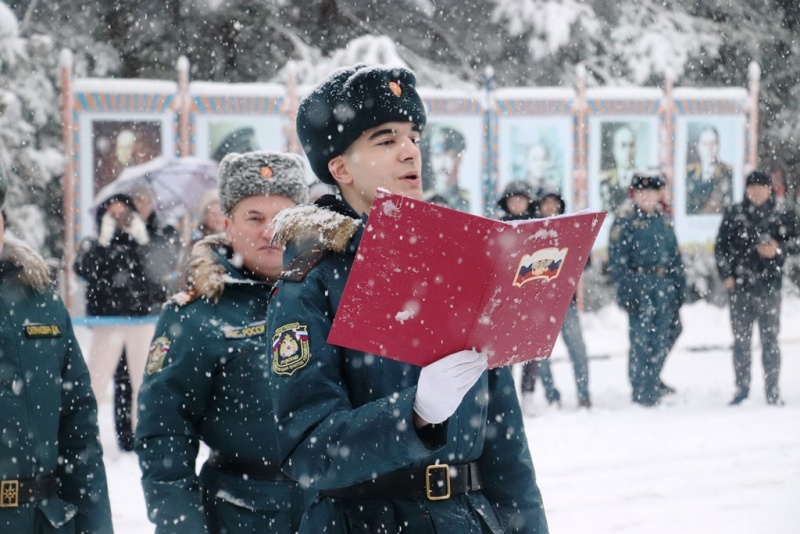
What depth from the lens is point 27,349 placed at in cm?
292

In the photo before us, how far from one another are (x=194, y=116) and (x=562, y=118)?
4739 mm

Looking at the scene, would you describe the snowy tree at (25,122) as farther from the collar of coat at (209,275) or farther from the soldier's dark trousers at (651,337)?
the collar of coat at (209,275)

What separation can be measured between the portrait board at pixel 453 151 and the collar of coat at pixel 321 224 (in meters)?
11.5

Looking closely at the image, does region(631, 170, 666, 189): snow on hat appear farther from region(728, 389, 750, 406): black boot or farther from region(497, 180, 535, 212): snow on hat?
region(728, 389, 750, 406): black boot

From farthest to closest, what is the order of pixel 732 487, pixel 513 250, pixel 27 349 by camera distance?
pixel 732 487 → pixel 27 349 → pixel 513 250

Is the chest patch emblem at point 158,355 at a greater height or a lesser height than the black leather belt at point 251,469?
greater

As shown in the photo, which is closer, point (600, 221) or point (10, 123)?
point (600, 221)

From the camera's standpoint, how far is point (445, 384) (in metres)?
1.84

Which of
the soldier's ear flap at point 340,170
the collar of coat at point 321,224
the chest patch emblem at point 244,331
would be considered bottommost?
the chest patch emblem at point 244,331

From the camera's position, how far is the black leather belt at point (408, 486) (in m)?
2.06

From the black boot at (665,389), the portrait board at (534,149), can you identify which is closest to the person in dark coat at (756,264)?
the black boot at (665,389)

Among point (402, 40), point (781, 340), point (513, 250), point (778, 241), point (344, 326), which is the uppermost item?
point (402, 40)

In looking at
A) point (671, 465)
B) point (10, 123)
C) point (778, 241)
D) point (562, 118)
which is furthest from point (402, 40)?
point (671, 465)

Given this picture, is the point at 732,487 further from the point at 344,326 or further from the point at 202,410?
the point at 344,326
